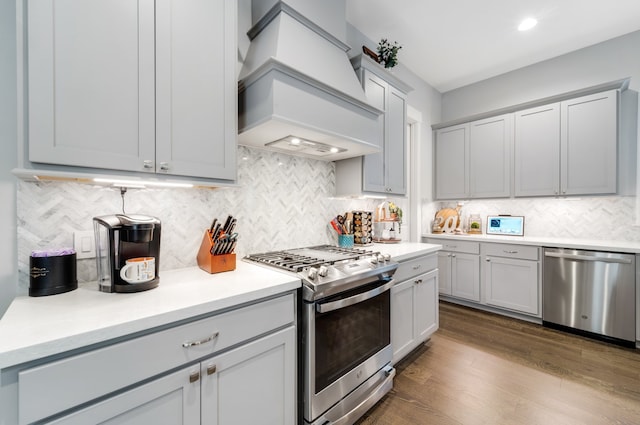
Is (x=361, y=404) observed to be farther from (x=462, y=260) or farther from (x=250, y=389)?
(x=462, y=260)

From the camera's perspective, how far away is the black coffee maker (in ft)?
3.70

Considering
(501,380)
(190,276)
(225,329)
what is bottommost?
(501,380)

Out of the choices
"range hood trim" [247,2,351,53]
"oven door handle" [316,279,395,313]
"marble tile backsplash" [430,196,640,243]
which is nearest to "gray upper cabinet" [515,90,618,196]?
"marble tile backsplash" [430,196,640,243]

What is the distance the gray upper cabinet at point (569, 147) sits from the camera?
108 inches

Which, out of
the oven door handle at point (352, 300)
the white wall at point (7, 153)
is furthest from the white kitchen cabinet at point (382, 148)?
the white wall at point (7, 153)

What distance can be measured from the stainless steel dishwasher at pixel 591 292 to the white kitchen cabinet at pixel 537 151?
811 mm

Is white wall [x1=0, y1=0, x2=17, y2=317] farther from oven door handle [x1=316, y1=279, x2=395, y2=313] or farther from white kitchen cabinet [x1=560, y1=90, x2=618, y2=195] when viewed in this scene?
white kitchen cabinet [x1=560, y1=90, x2=618, y2=195]

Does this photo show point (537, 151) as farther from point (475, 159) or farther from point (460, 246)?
point (460, 246)

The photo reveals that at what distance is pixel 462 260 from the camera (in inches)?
138

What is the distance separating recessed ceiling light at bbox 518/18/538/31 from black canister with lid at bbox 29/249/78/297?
13.3 feet

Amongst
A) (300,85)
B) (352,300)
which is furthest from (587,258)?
(300,85)

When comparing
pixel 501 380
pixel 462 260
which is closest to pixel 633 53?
pixel 462 260

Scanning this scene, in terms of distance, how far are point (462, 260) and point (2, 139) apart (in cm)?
413

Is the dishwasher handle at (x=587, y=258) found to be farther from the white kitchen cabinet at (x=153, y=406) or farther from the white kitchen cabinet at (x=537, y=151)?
the white kitchen cabinet at (x=153, y=406)
